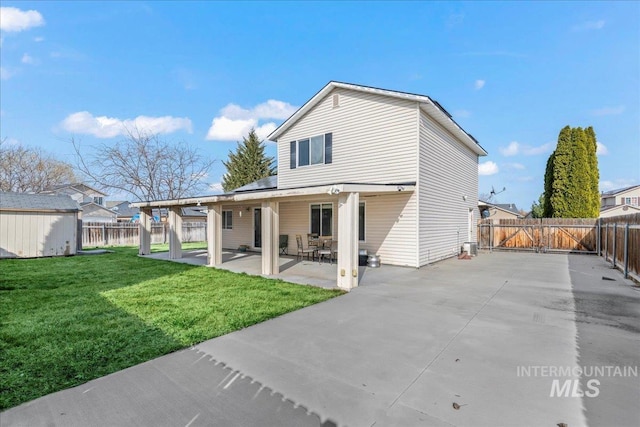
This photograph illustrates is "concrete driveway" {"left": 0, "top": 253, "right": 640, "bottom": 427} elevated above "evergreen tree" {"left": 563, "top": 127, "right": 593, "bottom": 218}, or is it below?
below

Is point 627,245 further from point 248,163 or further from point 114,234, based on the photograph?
point 248,163

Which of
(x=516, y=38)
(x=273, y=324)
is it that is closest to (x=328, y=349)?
(x=273, y=324)

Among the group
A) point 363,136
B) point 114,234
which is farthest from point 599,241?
point 114,234

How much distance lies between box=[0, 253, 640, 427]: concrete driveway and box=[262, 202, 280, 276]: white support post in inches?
141

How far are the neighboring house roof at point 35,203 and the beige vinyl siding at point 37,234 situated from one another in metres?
0.27

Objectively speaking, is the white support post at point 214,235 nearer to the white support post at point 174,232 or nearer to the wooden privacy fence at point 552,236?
the white support post at point 174,232

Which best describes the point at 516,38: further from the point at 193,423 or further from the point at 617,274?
the point at 193,423

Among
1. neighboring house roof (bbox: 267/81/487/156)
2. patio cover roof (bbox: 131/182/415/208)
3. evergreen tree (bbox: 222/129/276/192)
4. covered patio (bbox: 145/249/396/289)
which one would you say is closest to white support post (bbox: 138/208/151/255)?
patio cover roof (bbox: 131/182/415/208)

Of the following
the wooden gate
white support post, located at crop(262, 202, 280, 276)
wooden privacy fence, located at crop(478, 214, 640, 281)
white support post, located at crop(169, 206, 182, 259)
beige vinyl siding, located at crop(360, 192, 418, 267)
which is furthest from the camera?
the wooden gate

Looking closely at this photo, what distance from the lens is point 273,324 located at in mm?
4691

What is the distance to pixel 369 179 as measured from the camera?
11133 millimetres

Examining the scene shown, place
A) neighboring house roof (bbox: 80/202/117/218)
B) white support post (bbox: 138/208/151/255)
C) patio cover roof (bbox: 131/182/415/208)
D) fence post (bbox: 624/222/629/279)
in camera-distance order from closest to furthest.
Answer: patio cover roof (bbox: 131/182/415/208) < fence post (bbox: 624/222/629/279) < white support post (bbox: 138/208/151/255) < neighboring house roof (bbox: 80/202/117/218)

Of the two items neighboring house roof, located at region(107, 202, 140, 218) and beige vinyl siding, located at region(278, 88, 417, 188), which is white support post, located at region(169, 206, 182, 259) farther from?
neighboring house roof, located at region(107, 202, 140, 218)

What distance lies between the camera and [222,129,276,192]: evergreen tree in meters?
34.9
